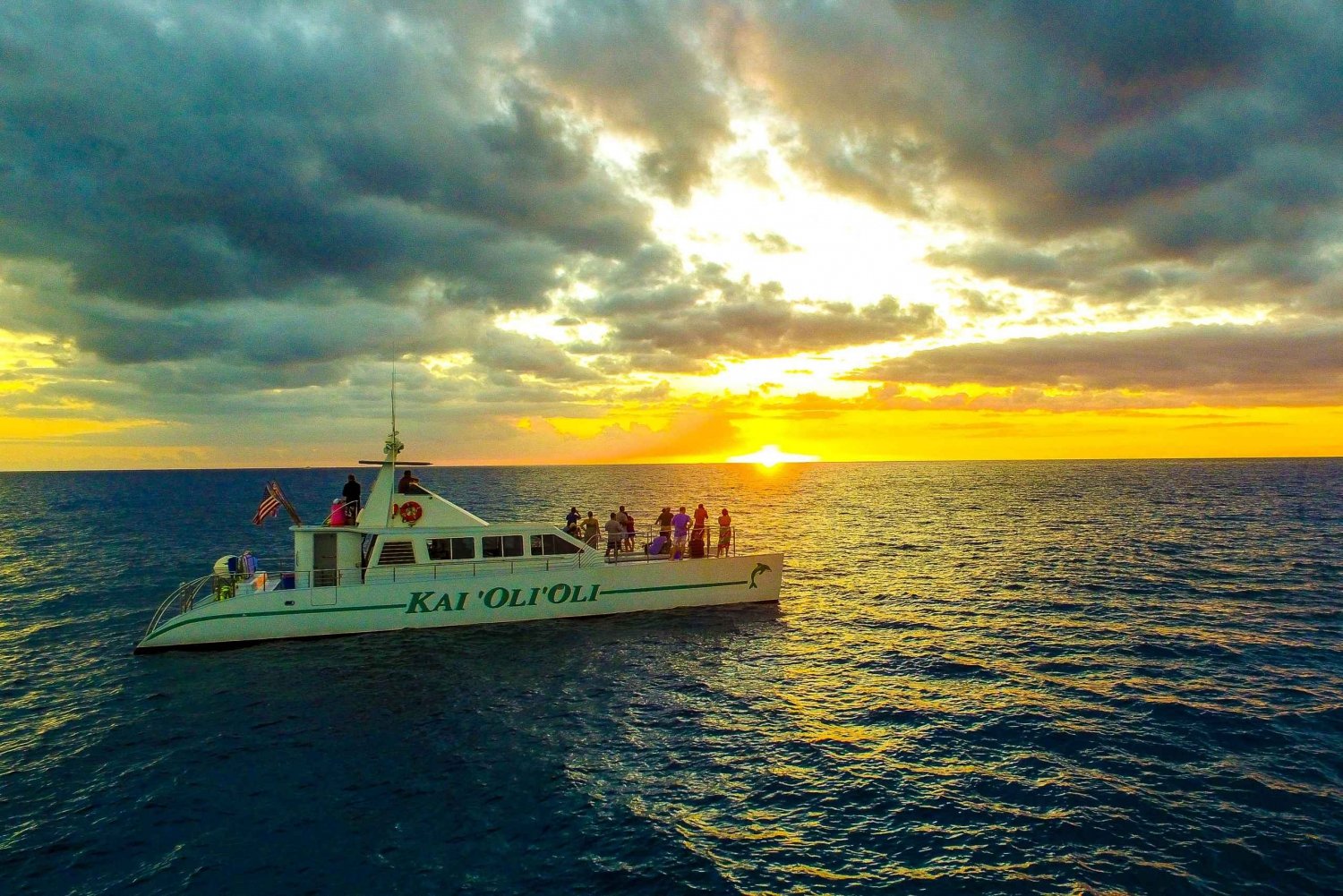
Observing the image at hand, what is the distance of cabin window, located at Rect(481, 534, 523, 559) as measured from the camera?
26.9m

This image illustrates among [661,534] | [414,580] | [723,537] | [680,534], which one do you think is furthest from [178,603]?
[723,537]

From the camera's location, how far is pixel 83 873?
38.1 feet

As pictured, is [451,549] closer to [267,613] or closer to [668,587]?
[267,613]

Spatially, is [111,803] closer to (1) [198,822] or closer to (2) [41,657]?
(1) [198,822]

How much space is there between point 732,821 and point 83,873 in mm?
11303

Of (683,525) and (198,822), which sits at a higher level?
(683,525)

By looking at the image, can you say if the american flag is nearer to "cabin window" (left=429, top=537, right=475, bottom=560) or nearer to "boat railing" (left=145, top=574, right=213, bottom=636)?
"boat railing" (left=145, top=574, right=213, bottom=636)

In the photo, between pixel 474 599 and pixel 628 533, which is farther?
pixel 628 533

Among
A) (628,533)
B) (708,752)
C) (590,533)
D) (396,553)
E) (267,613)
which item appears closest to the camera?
(708,752)

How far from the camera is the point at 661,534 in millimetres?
29828

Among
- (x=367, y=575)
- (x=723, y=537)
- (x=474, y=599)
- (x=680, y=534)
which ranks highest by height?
(x=680, y=534)

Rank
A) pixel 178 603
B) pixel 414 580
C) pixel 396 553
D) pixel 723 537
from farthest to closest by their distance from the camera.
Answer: pixel 178 603 → pixel 723 537 → pixel 396 553 → pixel 414 580

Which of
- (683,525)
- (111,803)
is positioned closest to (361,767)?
(111,803)

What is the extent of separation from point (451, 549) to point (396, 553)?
6.59 feet
